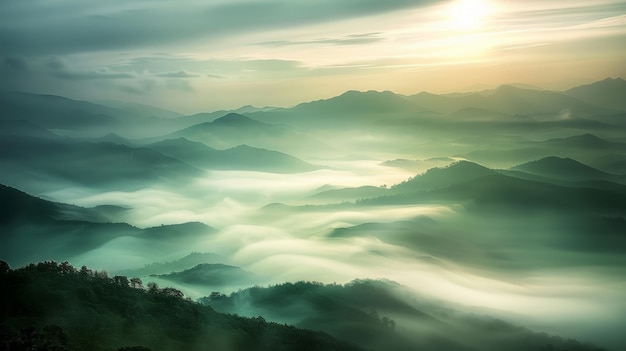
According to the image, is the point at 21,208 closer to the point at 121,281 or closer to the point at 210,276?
the point at 210,276

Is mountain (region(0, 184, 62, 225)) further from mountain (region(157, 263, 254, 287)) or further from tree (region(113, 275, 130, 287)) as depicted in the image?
tree (region(113, 275, 130, 287))

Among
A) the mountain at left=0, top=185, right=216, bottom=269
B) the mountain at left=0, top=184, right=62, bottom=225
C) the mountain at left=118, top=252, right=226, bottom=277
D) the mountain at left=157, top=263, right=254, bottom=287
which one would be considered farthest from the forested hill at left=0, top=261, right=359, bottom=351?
the mountain at left=0, top=184, right=62, bottom=225

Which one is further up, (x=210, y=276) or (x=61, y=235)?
(x=61, y=235)

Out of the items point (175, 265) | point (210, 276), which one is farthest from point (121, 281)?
point (175, 265)

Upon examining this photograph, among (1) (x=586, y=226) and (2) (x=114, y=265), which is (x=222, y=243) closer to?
(2) (x=114, y=265)

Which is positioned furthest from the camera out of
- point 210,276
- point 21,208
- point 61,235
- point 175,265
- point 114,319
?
point 61,235

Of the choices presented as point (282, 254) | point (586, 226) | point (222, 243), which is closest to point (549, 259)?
point (586, 226)
